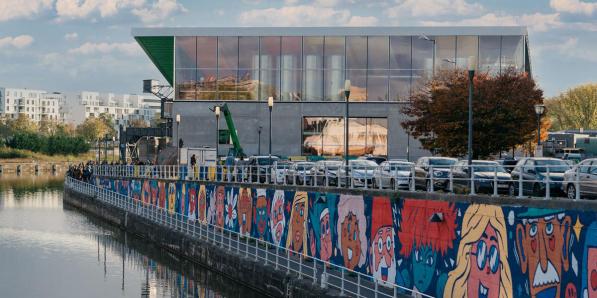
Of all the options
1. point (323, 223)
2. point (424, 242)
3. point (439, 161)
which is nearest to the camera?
point (424, 242)

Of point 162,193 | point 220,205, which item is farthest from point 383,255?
point 162,193

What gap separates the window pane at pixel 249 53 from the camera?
3570 inches

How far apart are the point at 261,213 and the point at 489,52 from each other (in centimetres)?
4442

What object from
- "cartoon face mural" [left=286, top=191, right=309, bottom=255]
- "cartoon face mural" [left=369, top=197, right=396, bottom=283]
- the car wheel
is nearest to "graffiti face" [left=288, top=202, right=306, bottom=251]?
"cartoon face mural" [left=286, top=191, right=309, bottom=255]

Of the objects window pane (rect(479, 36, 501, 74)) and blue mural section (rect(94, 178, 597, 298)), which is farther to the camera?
window pane (rect(479, 36, 501, 74))

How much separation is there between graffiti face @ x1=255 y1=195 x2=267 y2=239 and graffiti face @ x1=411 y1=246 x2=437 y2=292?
1741 centimetres

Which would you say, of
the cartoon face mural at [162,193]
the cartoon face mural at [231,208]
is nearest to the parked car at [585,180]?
the cartoon face mural at [231,208]

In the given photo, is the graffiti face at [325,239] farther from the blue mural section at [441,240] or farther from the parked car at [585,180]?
the parked car at [585,180]

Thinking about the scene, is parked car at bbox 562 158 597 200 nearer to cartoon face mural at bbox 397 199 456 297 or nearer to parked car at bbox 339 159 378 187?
cartoon face mural at bbox 397 199 456 297

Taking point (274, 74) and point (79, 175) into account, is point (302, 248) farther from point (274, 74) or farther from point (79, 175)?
point (79, 175)

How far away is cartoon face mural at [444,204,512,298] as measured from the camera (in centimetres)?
2675

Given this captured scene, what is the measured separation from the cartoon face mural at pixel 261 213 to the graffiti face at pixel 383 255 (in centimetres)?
1352

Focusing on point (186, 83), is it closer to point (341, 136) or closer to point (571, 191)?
point (341, 136)

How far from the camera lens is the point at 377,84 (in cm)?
8894
